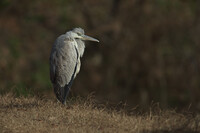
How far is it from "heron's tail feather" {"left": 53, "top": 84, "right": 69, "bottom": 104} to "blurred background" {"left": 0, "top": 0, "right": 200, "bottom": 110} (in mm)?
7114

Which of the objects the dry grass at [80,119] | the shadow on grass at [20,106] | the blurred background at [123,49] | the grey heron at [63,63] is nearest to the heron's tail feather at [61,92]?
the grey heron at [63,63]

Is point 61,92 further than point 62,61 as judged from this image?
No

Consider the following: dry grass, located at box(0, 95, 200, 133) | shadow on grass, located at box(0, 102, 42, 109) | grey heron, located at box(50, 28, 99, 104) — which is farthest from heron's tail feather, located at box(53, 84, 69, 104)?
shadow on grass, located at box(0, 102, 42, 109)

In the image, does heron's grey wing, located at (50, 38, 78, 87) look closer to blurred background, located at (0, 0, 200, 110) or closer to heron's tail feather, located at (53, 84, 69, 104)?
heron's tail feather, located at (53, 84, 69, 104)

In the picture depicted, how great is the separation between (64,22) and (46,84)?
3576 millimetres

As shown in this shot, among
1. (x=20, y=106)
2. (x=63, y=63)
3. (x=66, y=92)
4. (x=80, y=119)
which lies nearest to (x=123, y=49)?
(x=63, y=63)

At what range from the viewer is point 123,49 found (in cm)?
1748

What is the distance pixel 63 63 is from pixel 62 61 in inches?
1.5

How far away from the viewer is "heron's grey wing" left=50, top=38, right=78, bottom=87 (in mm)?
8367

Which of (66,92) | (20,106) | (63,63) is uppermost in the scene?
(63,63)

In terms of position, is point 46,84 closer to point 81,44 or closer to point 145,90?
point 145,90

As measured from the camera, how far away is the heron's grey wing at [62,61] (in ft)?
27.5

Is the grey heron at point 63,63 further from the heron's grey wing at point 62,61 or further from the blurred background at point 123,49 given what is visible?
the blurred background at point 123,49

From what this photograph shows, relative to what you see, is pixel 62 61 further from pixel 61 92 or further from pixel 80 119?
pixel 80 119
